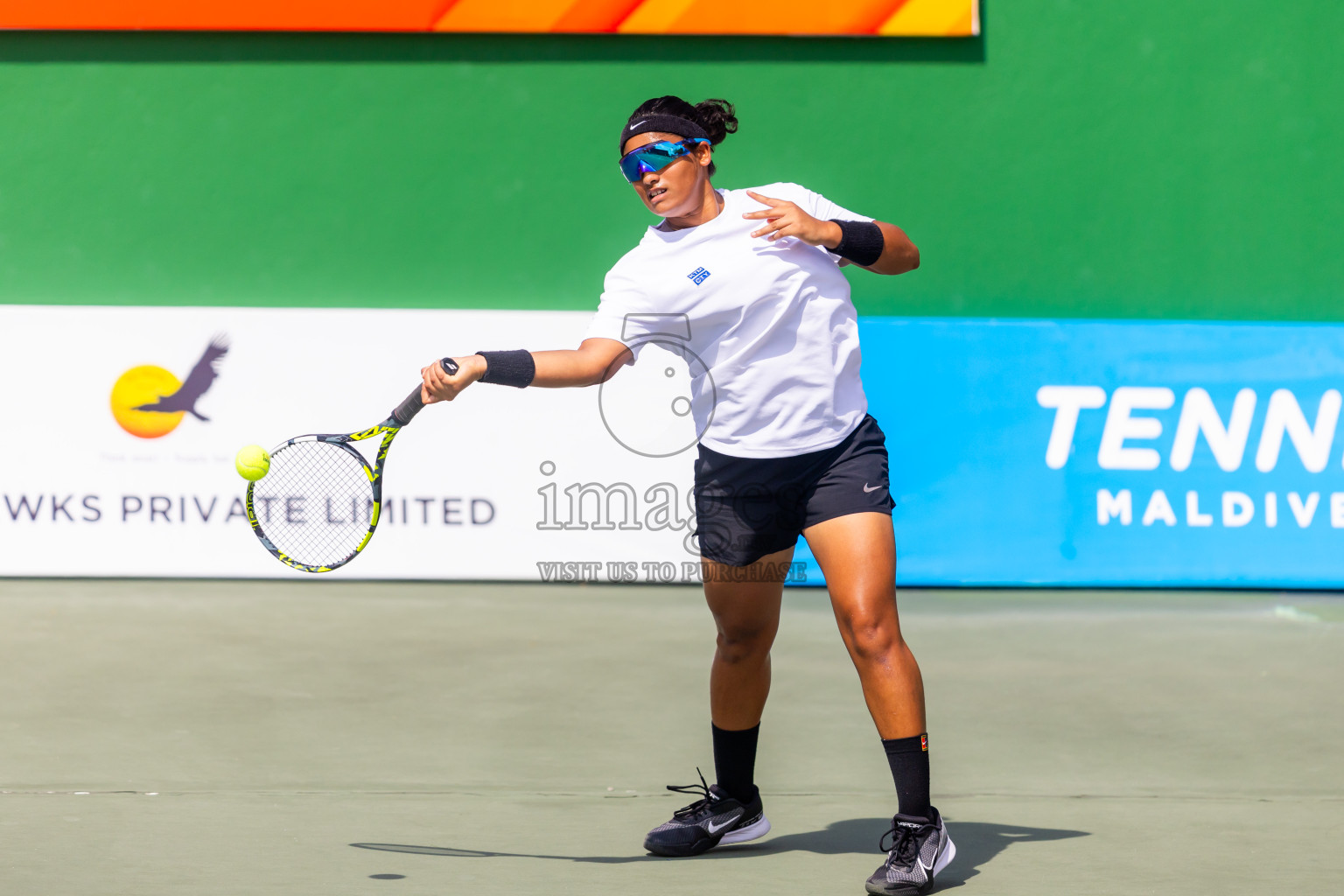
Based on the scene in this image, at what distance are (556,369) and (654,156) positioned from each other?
1.84ft

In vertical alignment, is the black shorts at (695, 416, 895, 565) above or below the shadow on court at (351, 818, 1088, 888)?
above

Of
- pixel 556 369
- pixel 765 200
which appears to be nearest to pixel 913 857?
pixel 556 369

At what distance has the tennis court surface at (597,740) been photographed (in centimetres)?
351

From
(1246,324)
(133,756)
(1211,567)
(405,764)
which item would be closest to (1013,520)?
(1211,567)

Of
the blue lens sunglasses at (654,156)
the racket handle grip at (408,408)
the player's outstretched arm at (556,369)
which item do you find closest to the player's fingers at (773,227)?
the blue lens sunglasses at (654,156)

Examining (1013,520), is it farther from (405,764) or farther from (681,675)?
(405,764)

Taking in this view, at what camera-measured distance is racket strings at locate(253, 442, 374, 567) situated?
664cm

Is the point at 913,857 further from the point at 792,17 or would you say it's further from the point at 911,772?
the point at 792,17

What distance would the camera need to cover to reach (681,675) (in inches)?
218

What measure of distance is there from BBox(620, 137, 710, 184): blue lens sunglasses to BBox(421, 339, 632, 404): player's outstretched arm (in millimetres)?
415

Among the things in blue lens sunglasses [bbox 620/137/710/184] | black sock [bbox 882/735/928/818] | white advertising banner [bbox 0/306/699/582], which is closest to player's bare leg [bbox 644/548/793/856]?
black sock [bbox 882/735/928/818]

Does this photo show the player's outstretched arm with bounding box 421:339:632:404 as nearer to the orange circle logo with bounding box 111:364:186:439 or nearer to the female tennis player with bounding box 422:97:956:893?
the female tennis player with bounding box 422:97:956:893

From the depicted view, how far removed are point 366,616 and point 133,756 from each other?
2105 millimetres

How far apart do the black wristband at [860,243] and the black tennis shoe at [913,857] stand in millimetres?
1304
